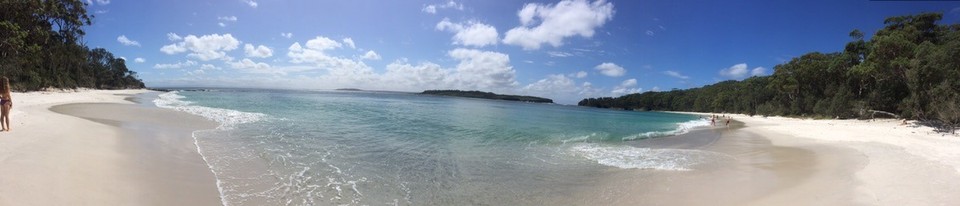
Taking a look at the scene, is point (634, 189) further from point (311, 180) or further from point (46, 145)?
point (46, 145)

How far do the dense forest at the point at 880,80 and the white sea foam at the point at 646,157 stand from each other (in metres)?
17.7

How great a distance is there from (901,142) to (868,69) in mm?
27063

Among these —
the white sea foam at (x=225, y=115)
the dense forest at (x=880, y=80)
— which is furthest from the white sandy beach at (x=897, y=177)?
the white sea foam at (x=225, y=115)

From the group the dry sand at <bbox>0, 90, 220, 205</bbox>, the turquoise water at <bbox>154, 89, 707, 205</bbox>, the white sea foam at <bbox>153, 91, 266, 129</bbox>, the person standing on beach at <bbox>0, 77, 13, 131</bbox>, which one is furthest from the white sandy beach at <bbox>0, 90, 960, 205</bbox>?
the white sea foam at <bbox>153, 91, 266, 129</bbox>

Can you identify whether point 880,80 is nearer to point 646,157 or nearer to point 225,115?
point 646,157

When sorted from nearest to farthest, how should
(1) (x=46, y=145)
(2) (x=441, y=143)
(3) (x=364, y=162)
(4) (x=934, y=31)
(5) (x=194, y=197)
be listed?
(5) (x=194, y=197)
(1) (x=46, y=145)
(3) (x=364, y=162)
(2) (x=441, y=143)
(4) (x=934, y=31)

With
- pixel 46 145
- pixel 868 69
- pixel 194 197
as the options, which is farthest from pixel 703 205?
pixel 868 69

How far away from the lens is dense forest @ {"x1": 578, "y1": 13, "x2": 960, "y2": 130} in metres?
26.5

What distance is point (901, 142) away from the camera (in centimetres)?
1706

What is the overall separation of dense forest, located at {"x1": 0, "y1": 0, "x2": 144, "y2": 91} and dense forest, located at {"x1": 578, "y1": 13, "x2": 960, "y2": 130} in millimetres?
61992

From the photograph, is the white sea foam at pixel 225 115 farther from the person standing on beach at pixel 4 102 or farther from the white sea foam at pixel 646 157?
the white sea foam at pixel 646 157

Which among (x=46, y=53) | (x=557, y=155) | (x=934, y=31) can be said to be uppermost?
(x=934, y=31)

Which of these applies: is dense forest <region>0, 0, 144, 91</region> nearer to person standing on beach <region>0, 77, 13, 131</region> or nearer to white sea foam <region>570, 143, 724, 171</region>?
person standing on beach <region>0, 77, 13, 131</region>

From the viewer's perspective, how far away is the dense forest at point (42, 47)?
31.2m
